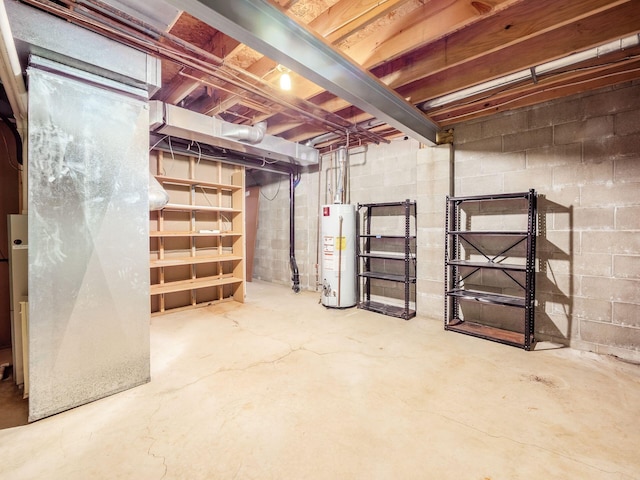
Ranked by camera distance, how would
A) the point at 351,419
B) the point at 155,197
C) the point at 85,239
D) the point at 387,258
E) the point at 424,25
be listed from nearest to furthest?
the point at 351,419 < the point at 85,239 < the point at 424,25 < the point at 155,197 < the point at 387,258

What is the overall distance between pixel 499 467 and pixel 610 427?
0.85 meters

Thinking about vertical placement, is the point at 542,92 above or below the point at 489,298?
above

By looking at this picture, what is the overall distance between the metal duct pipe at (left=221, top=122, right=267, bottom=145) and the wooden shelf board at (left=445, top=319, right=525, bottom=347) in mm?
3123

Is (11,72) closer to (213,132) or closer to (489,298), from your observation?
(213,132)

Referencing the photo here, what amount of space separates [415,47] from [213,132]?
226 cm

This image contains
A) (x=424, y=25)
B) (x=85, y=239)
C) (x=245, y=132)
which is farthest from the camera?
(x=245, y=132)

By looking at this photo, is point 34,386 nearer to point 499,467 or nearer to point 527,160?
point 499,467

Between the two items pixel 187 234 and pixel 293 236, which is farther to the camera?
pixel 293 236

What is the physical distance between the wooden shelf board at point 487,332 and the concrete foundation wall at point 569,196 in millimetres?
241

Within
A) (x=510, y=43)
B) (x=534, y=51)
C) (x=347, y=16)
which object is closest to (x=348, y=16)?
(x=347, y=16)

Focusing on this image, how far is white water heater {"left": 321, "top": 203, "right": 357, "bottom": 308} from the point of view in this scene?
402 centimetres

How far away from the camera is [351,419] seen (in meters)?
1.72

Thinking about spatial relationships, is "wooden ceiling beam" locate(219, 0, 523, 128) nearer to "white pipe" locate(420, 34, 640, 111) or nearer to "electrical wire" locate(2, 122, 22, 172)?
"white pipe" locate(420, 34, 640, 111)

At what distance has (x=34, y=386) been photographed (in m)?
Answer: 1.68
